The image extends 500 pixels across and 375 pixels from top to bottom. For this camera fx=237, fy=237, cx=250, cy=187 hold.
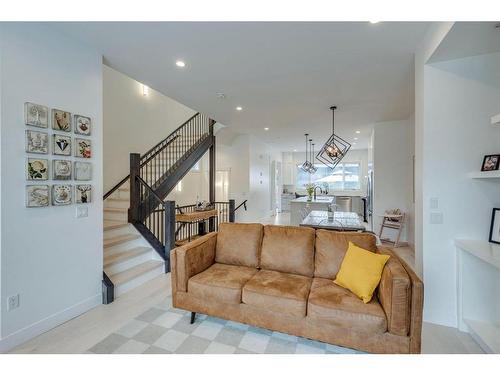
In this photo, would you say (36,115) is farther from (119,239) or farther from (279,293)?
(279,293)

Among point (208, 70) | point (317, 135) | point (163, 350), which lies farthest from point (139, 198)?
point (317, 135)

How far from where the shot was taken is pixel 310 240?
2.52m

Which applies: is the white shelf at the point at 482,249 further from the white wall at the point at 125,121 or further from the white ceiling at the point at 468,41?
the white wall at the point at 125,121

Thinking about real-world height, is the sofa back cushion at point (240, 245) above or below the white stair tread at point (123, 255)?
above

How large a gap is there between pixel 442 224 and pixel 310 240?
1267mm

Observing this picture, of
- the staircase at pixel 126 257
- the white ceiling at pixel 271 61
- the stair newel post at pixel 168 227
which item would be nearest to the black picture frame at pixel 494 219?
the white ceiling at pixel 271 61

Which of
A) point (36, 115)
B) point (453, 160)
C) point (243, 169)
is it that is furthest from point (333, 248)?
point (243, 169)

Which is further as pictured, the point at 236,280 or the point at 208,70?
the point at 208,70

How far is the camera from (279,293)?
6.61ft

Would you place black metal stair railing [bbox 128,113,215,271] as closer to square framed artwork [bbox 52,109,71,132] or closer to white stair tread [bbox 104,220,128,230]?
white stair tread [bbox 104,220,128,230]

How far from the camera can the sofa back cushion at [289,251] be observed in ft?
8.07

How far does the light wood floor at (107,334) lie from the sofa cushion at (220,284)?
0.81 metres

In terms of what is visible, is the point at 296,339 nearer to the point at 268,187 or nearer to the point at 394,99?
the point at 394,99

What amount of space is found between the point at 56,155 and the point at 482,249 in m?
3.89
